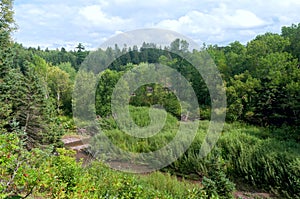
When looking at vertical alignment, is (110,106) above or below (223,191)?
above

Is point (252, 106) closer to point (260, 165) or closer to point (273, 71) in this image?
point (273, 71)

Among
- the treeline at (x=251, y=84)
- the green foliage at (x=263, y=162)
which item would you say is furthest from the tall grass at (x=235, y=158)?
the treeline at (x=251, y=84)

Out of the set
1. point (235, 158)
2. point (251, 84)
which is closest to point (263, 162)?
point (235, 158)

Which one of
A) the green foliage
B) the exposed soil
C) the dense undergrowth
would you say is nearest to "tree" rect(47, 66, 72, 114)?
the exposed soil

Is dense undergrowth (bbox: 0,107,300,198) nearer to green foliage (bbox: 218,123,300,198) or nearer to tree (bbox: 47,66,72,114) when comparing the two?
green foliage (bbox: 218,123,300,198)

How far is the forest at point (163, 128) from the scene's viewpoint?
3602 mm

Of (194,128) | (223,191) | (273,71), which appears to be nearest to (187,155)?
(194,128)

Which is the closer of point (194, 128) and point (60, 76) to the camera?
point (194, 128)

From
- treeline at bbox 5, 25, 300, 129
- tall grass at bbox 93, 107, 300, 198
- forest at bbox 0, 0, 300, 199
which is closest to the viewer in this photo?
forest at bbox 0, 0, 300, 199

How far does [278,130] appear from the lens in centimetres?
1304

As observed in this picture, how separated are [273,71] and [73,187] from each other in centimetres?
1404

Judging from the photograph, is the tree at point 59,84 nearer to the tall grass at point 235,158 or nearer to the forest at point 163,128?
the forest at point 163,128

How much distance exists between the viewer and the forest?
3.60 metres

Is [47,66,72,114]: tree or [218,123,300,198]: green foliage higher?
[47,66,72,114]: tree
